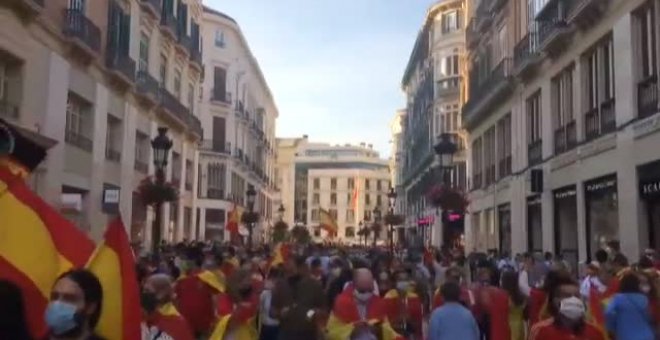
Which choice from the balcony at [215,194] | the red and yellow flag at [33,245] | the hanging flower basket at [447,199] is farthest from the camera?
the balcony at [215,194]

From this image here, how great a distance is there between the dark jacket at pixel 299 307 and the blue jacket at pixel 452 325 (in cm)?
160

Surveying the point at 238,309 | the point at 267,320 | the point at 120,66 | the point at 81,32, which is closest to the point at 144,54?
the point at 120,66

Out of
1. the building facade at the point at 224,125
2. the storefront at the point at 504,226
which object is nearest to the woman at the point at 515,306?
the storefront at the point at 504,226

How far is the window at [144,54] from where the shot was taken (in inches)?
1271

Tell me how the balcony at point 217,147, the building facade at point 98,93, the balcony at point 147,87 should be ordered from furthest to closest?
the balcony at point 217,147 < the balcony at point 147,87 < the building facade at point 98,93

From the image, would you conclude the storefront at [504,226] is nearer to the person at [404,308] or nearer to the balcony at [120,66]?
the balcony at [120,66]

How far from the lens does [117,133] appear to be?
2973 centimetres

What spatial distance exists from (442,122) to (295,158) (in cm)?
9298

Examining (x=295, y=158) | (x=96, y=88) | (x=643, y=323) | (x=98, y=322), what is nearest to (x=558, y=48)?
(x=96, y=88)

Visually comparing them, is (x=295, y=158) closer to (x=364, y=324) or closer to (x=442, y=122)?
(x=442, y=122)

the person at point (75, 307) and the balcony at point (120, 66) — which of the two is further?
the balcony at point (120, 66)

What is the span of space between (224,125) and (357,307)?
171 ft

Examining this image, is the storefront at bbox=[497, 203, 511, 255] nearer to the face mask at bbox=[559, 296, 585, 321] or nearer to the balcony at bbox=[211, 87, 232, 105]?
the face mask at bbox=[559, 296, 585, 321]

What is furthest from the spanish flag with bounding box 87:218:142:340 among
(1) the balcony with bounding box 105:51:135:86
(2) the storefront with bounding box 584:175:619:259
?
(1) the balcony with bounding box 105:51:135:86
